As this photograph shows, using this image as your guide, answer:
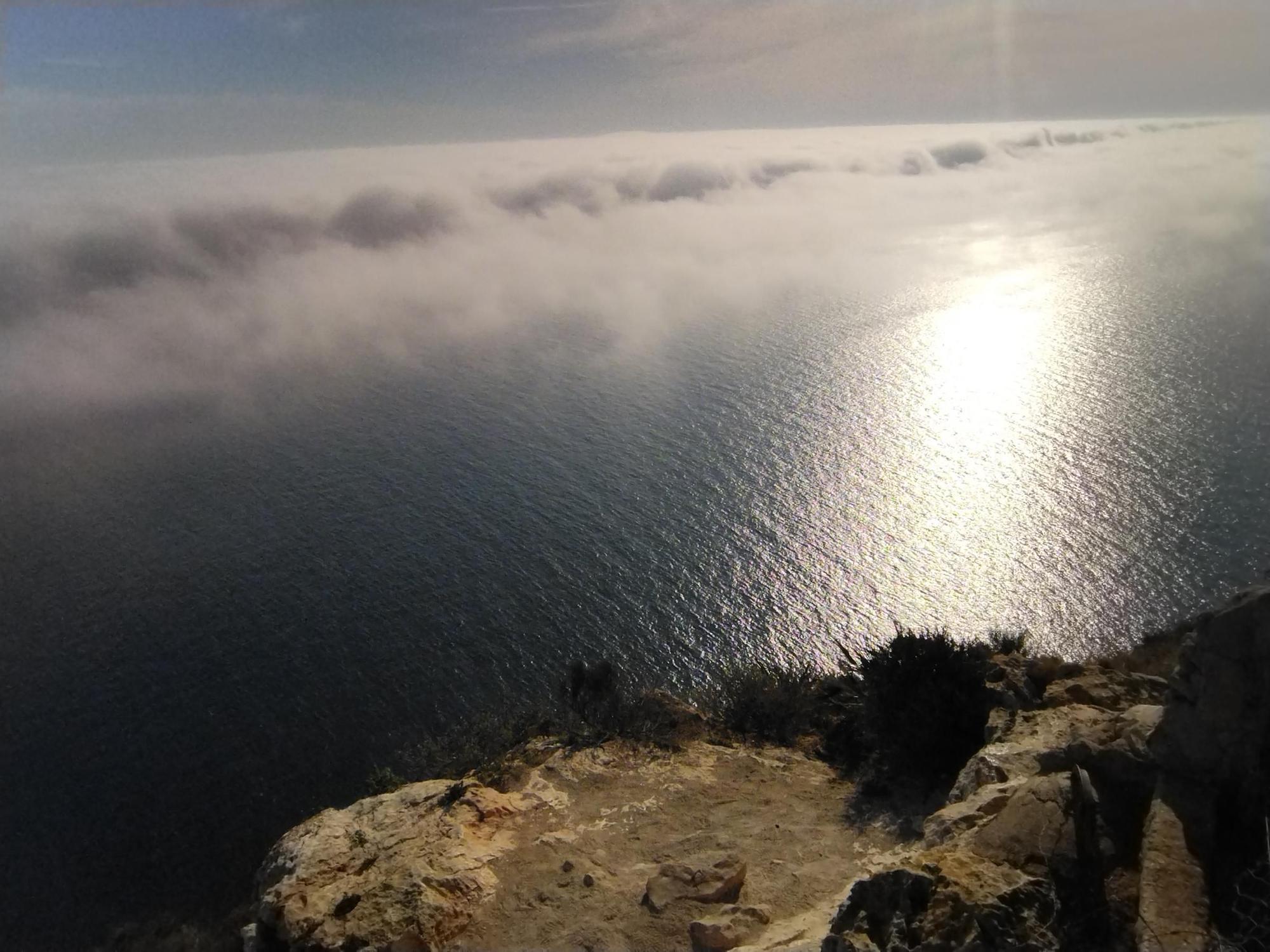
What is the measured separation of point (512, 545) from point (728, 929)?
32.4 metres

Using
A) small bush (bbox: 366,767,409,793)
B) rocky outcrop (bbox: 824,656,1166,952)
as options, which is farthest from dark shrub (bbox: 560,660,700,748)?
rocky outcrop (bbox: 824,656,1166,952)

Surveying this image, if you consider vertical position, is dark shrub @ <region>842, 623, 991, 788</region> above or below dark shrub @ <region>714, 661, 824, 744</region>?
above

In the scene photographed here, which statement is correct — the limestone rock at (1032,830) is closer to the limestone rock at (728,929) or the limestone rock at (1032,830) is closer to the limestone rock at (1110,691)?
the limestone rock at (728,929)

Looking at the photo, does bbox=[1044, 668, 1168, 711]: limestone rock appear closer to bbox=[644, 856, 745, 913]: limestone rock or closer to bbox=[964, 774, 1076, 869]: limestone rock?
bbox=[964, 774, 1076, 869]: limestone rock

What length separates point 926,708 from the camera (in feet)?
71.4

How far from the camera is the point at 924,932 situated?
10.8 m

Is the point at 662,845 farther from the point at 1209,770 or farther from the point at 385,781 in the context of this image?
the point at 385,781

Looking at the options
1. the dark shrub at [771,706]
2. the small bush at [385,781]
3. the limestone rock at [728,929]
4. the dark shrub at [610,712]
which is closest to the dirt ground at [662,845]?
the limestone rock at [728,929]

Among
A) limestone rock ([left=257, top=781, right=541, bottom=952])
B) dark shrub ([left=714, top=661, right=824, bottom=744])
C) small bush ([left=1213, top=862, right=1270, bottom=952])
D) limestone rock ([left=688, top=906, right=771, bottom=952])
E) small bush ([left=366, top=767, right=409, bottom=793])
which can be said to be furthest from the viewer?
small bush ([left=366, top=767, right=409, bottom=793])

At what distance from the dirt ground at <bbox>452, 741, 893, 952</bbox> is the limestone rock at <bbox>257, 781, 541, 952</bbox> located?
646mm

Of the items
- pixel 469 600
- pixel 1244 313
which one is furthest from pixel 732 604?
pixel 1244 313

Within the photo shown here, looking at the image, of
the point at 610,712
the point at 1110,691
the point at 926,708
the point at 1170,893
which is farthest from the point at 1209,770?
the point at 610,712

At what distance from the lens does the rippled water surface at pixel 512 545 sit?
33.1 meters

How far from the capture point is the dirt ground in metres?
16.5
